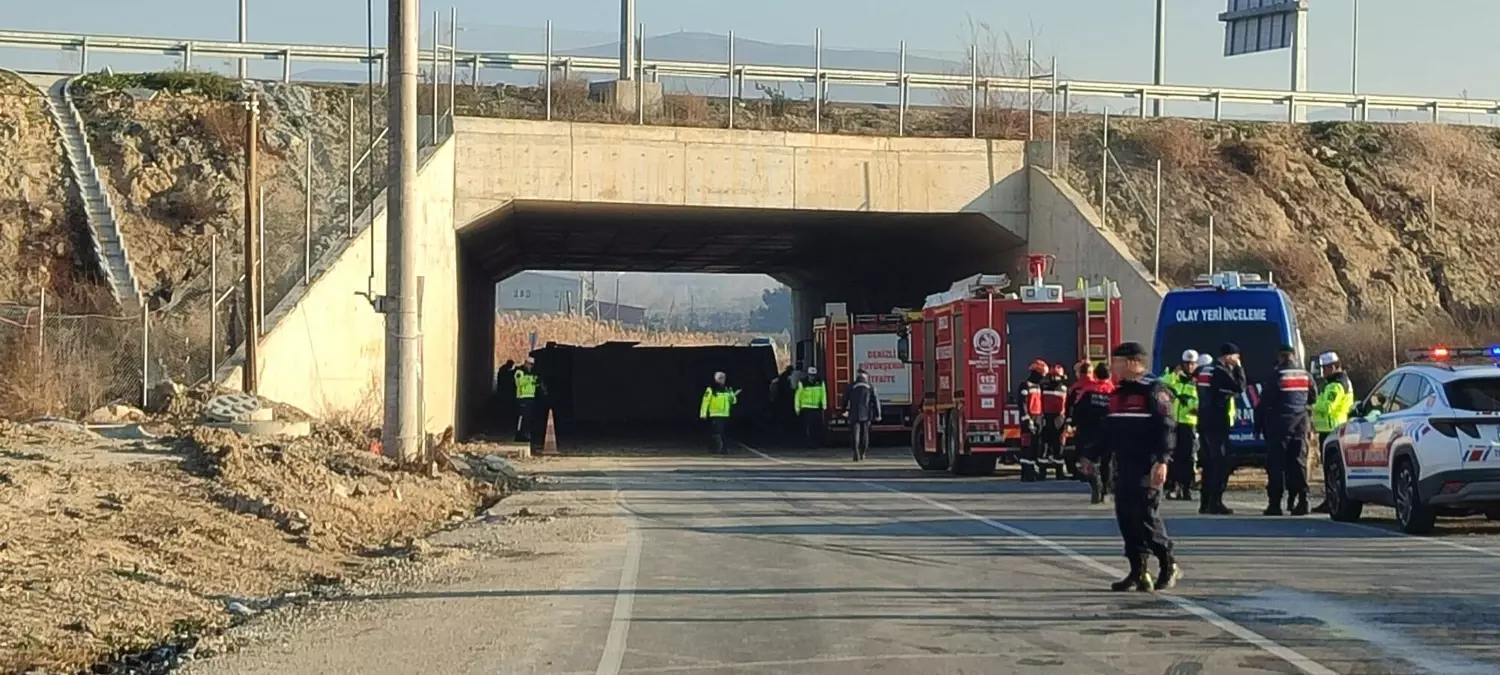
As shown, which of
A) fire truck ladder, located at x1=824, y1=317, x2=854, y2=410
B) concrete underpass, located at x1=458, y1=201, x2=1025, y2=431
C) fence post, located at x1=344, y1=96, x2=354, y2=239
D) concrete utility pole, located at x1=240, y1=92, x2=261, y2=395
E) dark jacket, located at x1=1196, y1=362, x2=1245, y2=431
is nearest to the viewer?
dark jacket, located at x1=1196, y1=362, x2=1245, y2=431

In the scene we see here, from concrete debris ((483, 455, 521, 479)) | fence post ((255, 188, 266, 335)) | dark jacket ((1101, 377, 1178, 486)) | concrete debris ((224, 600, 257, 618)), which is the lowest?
concrete debris ((483, 455, 521, 479))

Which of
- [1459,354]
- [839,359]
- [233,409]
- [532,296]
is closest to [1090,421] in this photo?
[1459,354]

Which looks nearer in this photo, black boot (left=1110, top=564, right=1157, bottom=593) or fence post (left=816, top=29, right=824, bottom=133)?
black boot (left=1110, top=564, right=1157, bottom=593)

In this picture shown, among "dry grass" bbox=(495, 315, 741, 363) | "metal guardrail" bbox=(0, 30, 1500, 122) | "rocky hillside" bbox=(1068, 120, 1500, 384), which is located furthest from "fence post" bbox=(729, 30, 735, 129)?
"dry grass" bbox=(495, 315, 741, 363)

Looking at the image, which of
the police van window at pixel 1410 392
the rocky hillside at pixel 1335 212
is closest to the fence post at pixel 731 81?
the rocky hillside at pixel 1335 212

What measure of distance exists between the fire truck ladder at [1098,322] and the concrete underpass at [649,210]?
26.3 feet

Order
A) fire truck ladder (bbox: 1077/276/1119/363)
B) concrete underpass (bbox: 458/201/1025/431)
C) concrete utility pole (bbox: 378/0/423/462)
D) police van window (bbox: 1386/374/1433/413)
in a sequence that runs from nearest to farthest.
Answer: police van window (bbox: 1386/374/1433/413) → concrete utility pole (bbox: 378/0/423/462) → fire truck ladder (bbox: 1077/276/1119/363) → concrete underpass (bbox: 458/201/1025/431)

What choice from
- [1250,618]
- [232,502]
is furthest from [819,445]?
[1250,618]

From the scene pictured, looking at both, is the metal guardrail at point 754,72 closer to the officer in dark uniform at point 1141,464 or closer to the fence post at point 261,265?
the fence post at point 261,265

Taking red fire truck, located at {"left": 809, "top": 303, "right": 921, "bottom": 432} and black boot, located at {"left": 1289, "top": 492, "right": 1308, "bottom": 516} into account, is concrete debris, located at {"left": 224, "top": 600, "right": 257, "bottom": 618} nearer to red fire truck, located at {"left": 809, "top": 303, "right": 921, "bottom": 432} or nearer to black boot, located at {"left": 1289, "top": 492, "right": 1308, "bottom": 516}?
black boot, located at {"left": 1289, "top": 492, "right": 1308, "bottom": 516}

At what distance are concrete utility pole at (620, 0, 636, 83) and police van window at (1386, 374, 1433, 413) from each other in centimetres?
2246

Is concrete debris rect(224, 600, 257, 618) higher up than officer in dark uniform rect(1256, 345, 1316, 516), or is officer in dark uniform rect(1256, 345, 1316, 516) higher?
officer in dark uniform rect(1256, 345, 1316, 516)

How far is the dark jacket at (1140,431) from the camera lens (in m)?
12.2

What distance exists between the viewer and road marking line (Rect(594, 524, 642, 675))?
31.4 feet
